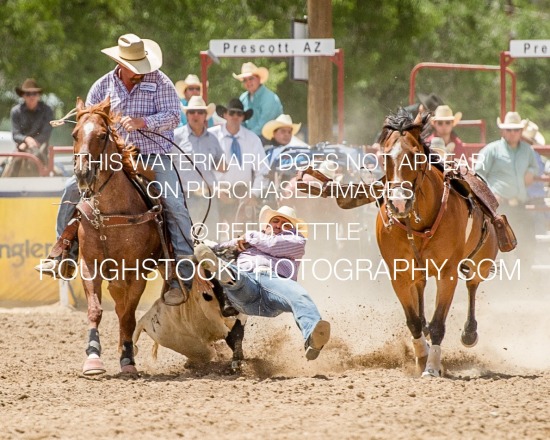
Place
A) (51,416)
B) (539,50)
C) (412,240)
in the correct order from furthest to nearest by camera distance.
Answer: (539,50)
(412,240)
(51,416)

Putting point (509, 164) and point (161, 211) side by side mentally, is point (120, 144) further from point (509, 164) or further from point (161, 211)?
point (509, 164)

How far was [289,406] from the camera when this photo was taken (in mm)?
6828

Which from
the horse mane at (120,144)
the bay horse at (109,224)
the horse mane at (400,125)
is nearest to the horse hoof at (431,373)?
the horse mane at (400,125)

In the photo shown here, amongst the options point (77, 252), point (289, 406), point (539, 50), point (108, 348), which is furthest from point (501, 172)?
point (289, 406)

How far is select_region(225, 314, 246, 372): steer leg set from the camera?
28.6 feet

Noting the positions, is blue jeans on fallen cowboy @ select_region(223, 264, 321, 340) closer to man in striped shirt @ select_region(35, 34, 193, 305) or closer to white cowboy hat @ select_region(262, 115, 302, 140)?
man in striped shirt @ select_region(35, 34, 193, 305)

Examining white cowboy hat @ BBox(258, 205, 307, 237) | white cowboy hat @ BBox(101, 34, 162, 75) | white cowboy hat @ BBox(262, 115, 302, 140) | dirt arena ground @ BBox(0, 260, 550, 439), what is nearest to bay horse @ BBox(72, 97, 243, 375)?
white cowboy hat @ BBox(101, 34, 162, 75)

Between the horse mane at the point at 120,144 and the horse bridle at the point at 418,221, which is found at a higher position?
the horse mane at the point at 120,144

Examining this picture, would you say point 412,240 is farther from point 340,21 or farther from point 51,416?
point 340,21

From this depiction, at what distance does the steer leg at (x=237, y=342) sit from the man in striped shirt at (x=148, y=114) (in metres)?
0.51

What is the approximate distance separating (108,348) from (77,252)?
1.82 metres

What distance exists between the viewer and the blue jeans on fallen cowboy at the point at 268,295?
26.4ft

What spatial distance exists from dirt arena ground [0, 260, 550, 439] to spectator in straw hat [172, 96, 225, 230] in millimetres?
1951

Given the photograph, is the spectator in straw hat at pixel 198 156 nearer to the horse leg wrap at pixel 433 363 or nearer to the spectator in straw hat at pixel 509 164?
the spectator in straw hat at pixel 509 164
